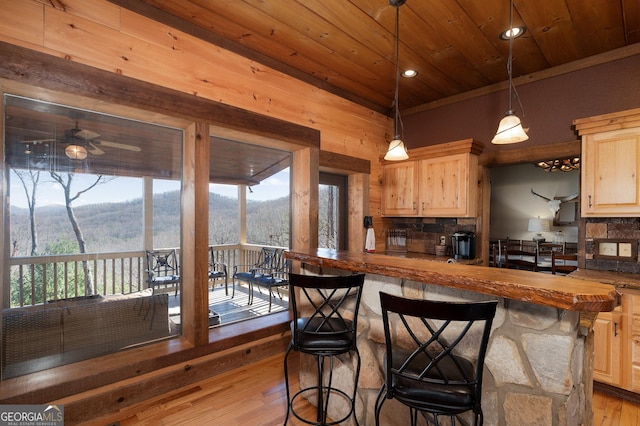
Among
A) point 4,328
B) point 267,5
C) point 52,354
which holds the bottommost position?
point 52,354

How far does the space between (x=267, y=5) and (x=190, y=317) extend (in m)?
2.64

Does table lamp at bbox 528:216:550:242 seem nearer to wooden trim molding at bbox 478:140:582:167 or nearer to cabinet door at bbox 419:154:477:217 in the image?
wooden trim molding at bbox 478:140:582:167

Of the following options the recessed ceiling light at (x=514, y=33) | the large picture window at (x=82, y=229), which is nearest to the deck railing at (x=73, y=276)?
the large picture window at (x=82, y=229)

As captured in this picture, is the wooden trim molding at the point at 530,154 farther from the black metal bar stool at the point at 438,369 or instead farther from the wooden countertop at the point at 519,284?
the black metal bar stool at the point at 438,369

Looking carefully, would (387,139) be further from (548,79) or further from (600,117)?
(600,117)

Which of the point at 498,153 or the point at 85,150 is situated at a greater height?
the point at 498,153

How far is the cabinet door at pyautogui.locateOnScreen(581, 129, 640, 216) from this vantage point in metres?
2.60

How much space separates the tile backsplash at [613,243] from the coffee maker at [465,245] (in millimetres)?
1031

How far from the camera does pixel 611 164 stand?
270 centimetres

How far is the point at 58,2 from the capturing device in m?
2.01

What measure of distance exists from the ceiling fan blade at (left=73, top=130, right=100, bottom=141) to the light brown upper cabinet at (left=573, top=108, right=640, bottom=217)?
4164mm

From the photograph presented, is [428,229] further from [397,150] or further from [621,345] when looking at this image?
[621,345]

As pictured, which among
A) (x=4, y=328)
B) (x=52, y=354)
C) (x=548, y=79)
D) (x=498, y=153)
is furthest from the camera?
(x=498, y=153)

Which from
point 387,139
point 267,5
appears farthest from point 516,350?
point 387,139
